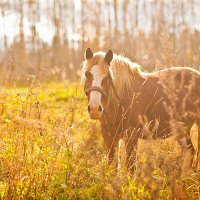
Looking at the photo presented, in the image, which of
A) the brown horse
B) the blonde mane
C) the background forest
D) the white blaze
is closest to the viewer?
the white blaze

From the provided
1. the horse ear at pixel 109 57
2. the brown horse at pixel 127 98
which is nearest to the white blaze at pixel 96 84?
the brown horse at pixel 127 98

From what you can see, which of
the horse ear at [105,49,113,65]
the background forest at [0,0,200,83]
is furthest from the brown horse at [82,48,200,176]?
the background forest at [0,0,200,83]

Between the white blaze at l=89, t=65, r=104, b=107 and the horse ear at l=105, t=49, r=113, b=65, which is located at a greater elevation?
the horse ear at l=105, t=49, r=113, b=65

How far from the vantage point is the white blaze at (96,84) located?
3947mm

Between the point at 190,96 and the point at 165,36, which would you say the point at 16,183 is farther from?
the point at 165,36

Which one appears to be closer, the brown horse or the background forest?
the brown horse

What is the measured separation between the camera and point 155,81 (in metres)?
4.89

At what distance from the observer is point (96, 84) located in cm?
405

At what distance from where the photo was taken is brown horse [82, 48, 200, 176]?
4051mm

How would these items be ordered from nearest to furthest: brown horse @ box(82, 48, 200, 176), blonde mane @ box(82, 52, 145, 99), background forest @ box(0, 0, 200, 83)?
brown horse @ box(82, 48, 200, 176) → blonde mane @ box(82, 52, 145, 99) → background forest @ box(0, 0, 200, 83)

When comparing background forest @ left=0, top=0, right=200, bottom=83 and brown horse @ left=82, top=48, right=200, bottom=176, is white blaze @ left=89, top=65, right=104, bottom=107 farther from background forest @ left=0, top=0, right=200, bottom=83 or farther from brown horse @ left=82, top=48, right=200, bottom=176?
background forest @ left=0, top=0, right=200, bottom=83

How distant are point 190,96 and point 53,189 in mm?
2388

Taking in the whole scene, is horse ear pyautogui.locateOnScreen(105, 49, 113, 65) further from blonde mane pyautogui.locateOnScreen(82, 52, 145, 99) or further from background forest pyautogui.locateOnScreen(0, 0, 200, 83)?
background forest pyautogui.locateOnScreen(0, 0, 200, 83)

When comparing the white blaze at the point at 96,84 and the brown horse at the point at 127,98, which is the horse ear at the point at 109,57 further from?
the white blaze at the point at 96,84
